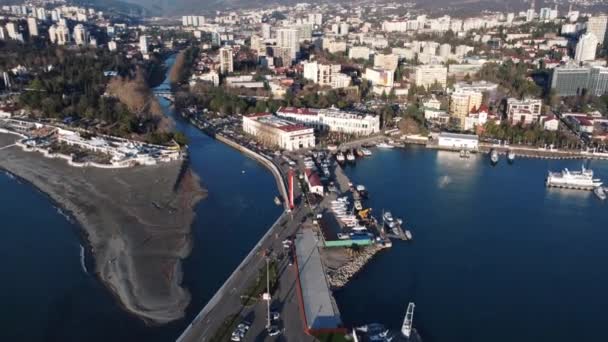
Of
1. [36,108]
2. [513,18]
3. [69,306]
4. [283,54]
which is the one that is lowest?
[69,306]

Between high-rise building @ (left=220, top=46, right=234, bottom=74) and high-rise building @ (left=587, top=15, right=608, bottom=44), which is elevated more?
high-rise building @ (left=587, top=15, right=608, bottom=44)

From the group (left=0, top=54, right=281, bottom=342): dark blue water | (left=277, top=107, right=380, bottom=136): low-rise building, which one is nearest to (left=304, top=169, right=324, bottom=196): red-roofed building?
(left=0, top=54, right=281, bottom=342): dark blue water

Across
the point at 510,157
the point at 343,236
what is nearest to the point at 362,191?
the point at 343,236

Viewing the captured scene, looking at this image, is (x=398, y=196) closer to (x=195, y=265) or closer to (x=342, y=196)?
(x=342, y=196)

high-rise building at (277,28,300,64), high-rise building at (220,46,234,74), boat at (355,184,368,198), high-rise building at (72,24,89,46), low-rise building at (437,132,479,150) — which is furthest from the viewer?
high-rise building at (72,24,89,46)

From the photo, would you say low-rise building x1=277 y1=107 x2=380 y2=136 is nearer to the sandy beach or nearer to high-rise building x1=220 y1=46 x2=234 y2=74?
the sandy beach

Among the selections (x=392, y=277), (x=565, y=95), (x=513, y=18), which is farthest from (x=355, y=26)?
(x=392, y=277)

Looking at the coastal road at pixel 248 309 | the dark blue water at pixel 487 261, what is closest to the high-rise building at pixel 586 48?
the dark blue water at pixel 487 261
